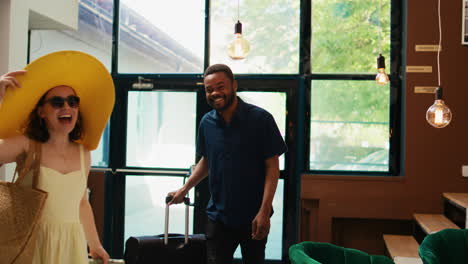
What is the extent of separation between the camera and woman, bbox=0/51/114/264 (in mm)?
1507

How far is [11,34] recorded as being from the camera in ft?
11.6

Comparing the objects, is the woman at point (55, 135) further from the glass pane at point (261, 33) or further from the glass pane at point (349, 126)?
the glass pane at point (349, 126)

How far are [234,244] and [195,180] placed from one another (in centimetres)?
46

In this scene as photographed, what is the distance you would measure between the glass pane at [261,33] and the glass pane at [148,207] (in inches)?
56.0

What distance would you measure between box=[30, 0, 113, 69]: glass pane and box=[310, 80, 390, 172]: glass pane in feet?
7.38

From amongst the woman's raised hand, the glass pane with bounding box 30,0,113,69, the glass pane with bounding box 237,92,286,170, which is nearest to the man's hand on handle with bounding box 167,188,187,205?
the woman's raised hand

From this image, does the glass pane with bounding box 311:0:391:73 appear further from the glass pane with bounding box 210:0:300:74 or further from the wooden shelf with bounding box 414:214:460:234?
the wooden shelf with bounding box 414:214:460:234

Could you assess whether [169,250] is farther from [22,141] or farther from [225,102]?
[22,141]

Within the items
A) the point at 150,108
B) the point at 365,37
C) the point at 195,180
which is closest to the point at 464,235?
the point at 195,180

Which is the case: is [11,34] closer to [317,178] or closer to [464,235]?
[317,178]

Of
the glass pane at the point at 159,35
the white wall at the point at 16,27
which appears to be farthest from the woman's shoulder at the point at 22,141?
the glass pane at the point at 159,35

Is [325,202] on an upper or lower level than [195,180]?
lower

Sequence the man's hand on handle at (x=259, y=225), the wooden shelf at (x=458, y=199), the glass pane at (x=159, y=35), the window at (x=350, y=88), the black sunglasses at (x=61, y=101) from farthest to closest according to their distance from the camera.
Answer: the glass pane at (x=159, y=35), the window at (x=350, y=88), the wooden shelf at (x=458, y=199), the man's hand on handle at (x=259, y=225), the black sunglasses at (x=61, y=101)

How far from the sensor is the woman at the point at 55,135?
1507 millimetres
